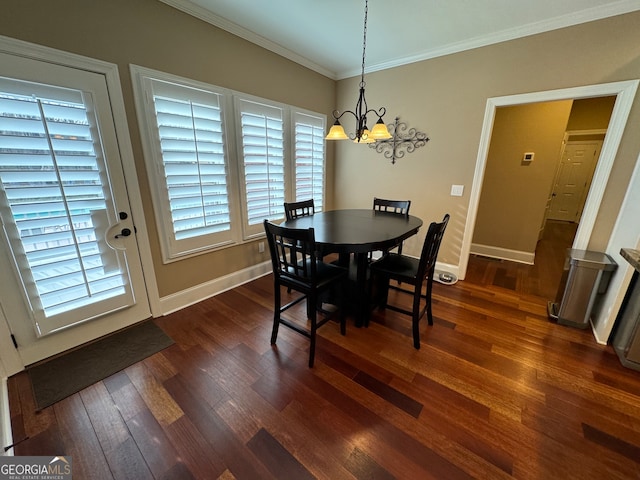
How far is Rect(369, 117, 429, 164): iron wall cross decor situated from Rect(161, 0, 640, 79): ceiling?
0.79m

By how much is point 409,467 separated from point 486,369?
0.98 metres

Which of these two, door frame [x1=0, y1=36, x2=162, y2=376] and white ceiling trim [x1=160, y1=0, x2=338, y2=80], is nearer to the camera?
door frame [x1=0, y1=36, x2=162, y2=376]

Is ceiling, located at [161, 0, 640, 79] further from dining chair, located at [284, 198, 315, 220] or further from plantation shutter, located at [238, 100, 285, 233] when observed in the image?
dining chair, located at [284, 198, 315, 220]

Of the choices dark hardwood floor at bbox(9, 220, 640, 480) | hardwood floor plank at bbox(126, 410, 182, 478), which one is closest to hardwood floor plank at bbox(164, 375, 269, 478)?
dark hardwood floor at bbox(9, 220, 640, 480)

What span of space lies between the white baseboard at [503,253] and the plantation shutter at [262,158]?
337cm

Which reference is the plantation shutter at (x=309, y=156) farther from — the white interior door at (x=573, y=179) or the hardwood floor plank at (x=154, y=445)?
the white interior door at (x=573, y=179)

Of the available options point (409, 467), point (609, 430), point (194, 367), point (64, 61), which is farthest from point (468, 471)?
point (64, 61)

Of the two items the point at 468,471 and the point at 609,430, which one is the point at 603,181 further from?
the point at 468,471

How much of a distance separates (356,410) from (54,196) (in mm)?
2380

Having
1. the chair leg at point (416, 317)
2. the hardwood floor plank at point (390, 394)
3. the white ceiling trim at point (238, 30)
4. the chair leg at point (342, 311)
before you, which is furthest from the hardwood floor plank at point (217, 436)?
the white ceiling trim at point (238, 30)

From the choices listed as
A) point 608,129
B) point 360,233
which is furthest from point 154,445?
point 608,129

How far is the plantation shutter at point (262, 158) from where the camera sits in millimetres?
2729

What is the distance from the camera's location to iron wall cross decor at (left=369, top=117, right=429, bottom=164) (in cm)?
323

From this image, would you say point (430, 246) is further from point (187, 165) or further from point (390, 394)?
point (187, 165)
